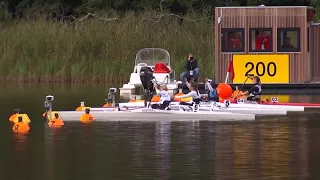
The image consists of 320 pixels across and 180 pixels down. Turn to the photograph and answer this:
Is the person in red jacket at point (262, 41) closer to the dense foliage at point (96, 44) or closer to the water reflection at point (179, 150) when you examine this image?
the dense foliage at point (96, 44)

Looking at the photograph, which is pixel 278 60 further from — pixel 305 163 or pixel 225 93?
pixel 305 163

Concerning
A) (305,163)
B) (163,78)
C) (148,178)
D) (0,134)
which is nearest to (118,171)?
(148,178)

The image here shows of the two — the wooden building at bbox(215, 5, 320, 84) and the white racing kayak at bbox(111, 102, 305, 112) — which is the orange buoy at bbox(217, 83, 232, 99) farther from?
the wooden building at bbox(215, 5, 320, 84)

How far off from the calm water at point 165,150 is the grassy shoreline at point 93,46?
1605cm

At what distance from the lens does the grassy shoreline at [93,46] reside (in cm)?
4650

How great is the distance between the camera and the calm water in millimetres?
19219

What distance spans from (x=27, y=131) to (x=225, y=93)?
308 inches

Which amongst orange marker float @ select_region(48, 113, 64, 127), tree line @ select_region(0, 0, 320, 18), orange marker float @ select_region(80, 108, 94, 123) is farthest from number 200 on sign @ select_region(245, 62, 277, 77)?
tree line @ select_region(0, 0, 320, 18)

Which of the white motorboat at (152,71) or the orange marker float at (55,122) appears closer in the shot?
the orange marker float at (55,122)

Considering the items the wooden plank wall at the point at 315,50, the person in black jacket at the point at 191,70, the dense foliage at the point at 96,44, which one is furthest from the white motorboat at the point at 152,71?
the wooden plank wall at the point at 315,50

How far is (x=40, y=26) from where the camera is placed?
1966 inches

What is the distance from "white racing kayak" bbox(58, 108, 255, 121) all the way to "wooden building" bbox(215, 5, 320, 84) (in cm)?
958

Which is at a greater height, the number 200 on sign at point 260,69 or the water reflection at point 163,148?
the number 200 on sign at point 260,69

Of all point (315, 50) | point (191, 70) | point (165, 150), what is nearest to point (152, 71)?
point (191, 70)
